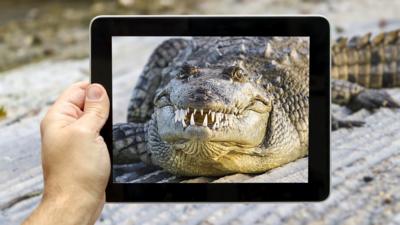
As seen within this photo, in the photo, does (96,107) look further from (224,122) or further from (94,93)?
(224,122)

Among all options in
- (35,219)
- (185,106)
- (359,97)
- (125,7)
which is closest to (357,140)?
(359,97)

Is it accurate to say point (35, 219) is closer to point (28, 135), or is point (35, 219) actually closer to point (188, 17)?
point (188, 17)

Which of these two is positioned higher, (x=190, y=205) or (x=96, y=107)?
(x=96, y=107)

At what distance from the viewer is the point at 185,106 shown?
1.73 m

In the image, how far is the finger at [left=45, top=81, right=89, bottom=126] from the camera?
1.59 m

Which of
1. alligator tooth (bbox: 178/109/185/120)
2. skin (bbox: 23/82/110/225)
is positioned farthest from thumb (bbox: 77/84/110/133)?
alligator tooth (bbox: 178/109/185/120)

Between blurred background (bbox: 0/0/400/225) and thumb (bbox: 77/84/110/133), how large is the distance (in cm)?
42

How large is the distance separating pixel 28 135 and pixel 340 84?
1.26 meters

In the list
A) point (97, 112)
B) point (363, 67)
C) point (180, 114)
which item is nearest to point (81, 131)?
point (97, 112)

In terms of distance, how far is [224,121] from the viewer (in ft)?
5.78

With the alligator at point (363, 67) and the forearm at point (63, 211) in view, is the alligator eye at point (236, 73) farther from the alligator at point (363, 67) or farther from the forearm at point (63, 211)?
the alligator at point (363, 67)

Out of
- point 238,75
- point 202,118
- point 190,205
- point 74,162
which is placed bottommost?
point 190,205

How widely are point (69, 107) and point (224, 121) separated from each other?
43 centimetres

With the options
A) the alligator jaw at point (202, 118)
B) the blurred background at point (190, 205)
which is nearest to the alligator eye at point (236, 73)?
the alligator jaw at point (202, 118)
